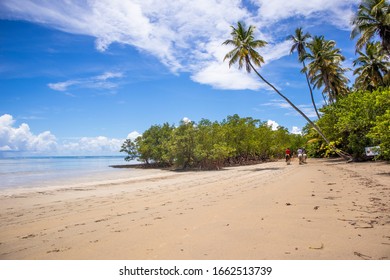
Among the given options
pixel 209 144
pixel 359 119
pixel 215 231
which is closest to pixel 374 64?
pixel 359 119

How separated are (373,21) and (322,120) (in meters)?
9.94

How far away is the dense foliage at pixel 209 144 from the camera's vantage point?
28.4 meters

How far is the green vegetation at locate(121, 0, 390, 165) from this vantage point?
2155cm

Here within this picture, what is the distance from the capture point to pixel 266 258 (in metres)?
3.09

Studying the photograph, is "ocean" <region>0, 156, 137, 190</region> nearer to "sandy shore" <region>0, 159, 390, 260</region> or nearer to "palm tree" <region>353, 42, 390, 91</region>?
A: "sandy shore" <region>0, 159, 390, 260</region>

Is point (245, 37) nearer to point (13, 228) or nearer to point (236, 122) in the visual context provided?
point (236, 122)

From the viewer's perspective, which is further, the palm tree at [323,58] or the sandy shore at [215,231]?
the palm tree at [323,58]

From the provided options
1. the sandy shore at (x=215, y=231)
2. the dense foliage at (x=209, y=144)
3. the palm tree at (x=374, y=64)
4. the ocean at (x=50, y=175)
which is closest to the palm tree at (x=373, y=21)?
the palm tree at (x=374, y=64)

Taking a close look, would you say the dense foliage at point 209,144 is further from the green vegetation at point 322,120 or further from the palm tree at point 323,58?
the palm tree at point 323,58

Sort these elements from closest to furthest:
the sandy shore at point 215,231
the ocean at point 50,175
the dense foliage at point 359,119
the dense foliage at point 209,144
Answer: the sandy shore at point 215,231 < the ocean at point 50,175 < the dense foliage at point 359,119 < the dense foliage at point 209,144

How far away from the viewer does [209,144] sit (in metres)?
29.2

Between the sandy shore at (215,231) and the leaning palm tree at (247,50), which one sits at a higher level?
the leaning palm tree at (247,50)
